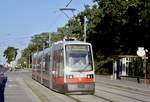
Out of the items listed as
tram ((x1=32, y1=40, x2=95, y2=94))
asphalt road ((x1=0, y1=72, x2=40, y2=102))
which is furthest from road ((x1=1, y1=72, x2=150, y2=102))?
tram ((x1=32, y1=40, x2=95, y2=94))

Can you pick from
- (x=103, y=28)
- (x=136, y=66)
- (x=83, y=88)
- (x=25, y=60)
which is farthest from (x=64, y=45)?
(x=25, y=60)

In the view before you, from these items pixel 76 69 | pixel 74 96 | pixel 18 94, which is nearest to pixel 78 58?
pixel 76 69

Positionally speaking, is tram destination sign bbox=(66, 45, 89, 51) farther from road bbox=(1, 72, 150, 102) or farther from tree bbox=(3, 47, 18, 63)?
tree bbox=(3, 47, 18, 63)

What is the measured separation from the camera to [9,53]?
640 ft

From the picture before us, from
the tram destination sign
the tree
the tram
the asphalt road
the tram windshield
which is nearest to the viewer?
the asphalt road

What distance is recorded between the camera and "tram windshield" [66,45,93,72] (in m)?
28.9

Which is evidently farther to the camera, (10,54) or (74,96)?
(10,54)

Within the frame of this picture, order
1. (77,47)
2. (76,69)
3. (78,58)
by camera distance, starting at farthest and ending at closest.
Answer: (77,47) < (78,58) < (76,69)

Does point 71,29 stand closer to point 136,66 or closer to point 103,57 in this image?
point 103,57

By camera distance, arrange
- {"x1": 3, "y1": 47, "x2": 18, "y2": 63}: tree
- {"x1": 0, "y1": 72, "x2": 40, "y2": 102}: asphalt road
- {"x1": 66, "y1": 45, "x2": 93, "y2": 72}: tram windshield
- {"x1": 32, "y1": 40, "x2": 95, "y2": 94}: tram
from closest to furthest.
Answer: {"x1": 0, "y1": 72, "x2": 40, "y2": 102}: asphalt road, {"x1": 32, "y1": 40, "x2": 95, "y2": 94}: tram, {"x1": 66, "y1": 45, "x2": 93, "y2": 72}: tram windshield, {"x1": 3, "y1": 47, "x2": 18, "y2": 63}: tree

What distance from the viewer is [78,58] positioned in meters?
29.0

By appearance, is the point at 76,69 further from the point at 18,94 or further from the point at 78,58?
the point at 18,94

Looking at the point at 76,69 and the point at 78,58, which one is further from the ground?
the point at 78,58

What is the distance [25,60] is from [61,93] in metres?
A: 158
